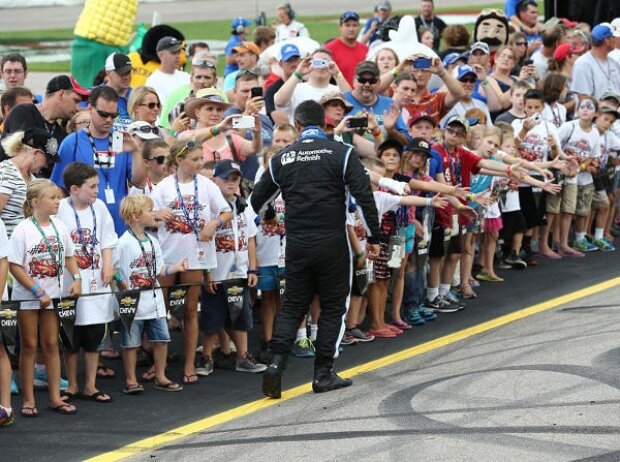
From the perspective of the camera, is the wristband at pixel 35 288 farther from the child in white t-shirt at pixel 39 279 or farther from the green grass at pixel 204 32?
the green grass at pixel 204 32

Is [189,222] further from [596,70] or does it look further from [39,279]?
[596,70]

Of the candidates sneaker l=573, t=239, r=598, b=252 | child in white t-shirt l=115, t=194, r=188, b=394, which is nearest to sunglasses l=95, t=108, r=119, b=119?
child in white t-shirt l=115, t=194, r=188, b=394

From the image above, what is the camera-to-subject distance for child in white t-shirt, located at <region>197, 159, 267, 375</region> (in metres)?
10.1

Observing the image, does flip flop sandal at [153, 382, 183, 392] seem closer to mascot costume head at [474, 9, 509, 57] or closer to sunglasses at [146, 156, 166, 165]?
sunglasses at [146, 156, 166, 165]

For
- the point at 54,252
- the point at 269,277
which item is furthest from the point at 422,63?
the point at 54,252

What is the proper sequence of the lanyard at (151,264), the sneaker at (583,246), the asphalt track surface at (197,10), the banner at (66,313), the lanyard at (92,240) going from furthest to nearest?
the asphalt track surface at (197,10) < the sneaker at (583,246) < the lanyard at (151,264) < the lanyard at (92,240) < the banner at (66,313)

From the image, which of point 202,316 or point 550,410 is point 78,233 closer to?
point 202,316

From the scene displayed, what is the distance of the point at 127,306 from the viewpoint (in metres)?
9.42

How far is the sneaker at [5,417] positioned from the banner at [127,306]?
1.18 meters

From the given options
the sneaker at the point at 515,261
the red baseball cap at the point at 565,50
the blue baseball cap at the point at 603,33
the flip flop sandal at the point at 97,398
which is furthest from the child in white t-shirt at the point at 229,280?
the blue baseball cap at the point at 603,33

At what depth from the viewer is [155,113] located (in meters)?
10.9

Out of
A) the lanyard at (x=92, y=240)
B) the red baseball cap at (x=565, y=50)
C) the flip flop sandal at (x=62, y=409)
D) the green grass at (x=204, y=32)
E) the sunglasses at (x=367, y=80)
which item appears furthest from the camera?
the green grass at (x=204, y=32)

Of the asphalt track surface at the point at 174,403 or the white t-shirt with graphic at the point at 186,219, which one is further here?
the white t-shirt with graphic at the point at 186,219

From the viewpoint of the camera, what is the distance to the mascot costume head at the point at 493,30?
1642 cm
